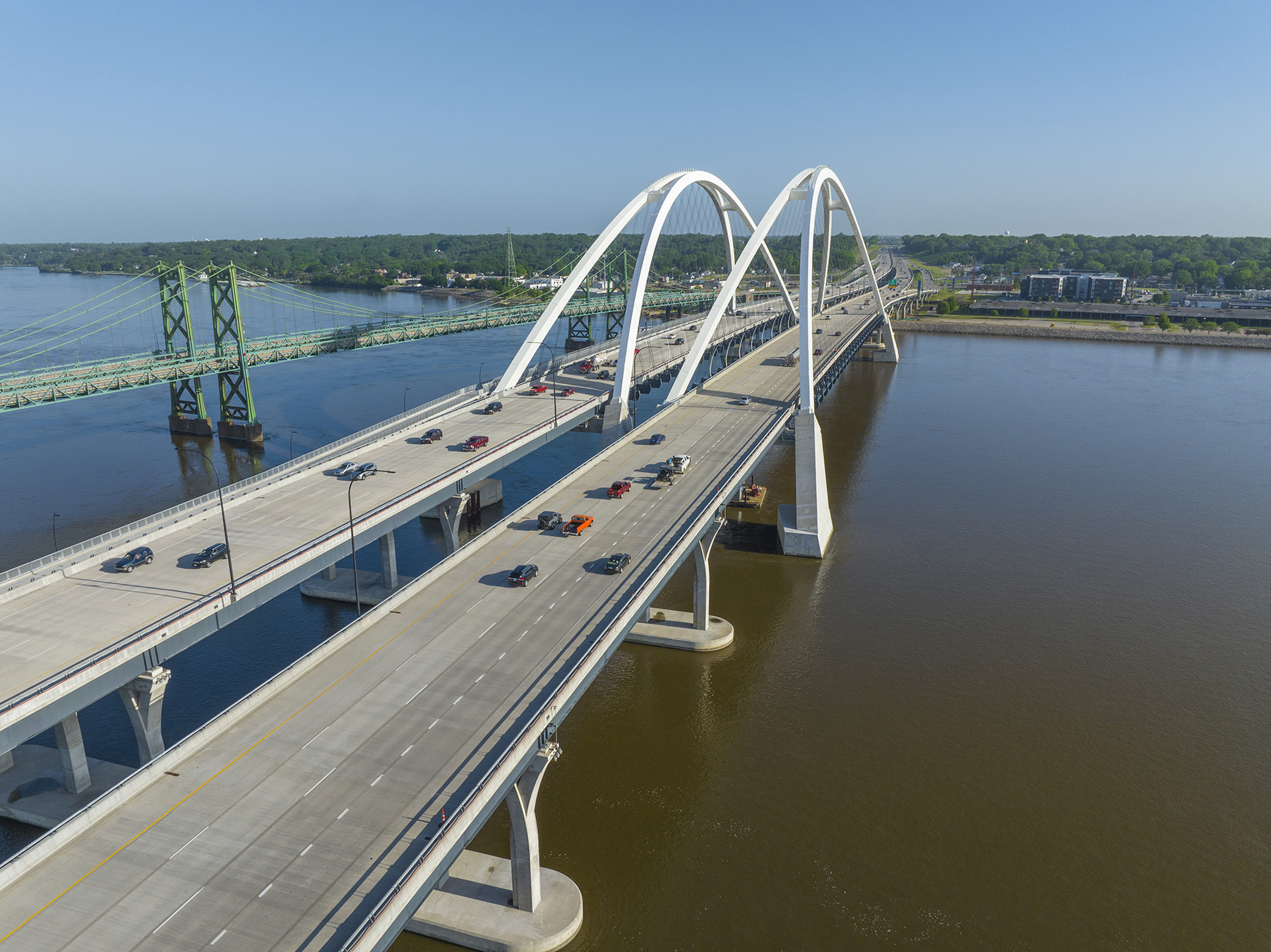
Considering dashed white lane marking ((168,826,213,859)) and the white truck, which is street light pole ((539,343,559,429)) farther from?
dashed white lane marking ((168,826,213,859))

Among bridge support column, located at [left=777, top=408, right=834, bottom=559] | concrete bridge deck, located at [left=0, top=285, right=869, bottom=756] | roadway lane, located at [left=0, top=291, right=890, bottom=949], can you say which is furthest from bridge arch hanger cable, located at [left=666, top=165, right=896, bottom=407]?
roadway lane, located at [left=0, top=291, right=890, bottom=949]

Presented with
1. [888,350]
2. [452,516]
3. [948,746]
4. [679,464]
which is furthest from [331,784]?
[888,350]

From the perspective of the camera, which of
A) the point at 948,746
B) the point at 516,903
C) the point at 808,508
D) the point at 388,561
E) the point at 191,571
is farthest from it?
the point at 808,508

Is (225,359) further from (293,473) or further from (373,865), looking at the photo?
(373,865)

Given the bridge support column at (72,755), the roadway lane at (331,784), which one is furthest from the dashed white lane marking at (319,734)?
the bridge support column at (72,755)

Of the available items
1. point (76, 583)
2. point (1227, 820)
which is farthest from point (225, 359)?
point (1227, 820)

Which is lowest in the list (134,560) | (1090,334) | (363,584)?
(363,584)

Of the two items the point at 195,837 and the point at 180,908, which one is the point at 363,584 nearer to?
the point at 195,837

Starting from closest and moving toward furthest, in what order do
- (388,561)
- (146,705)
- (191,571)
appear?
(146,705) → (191,571) → (388,561)
